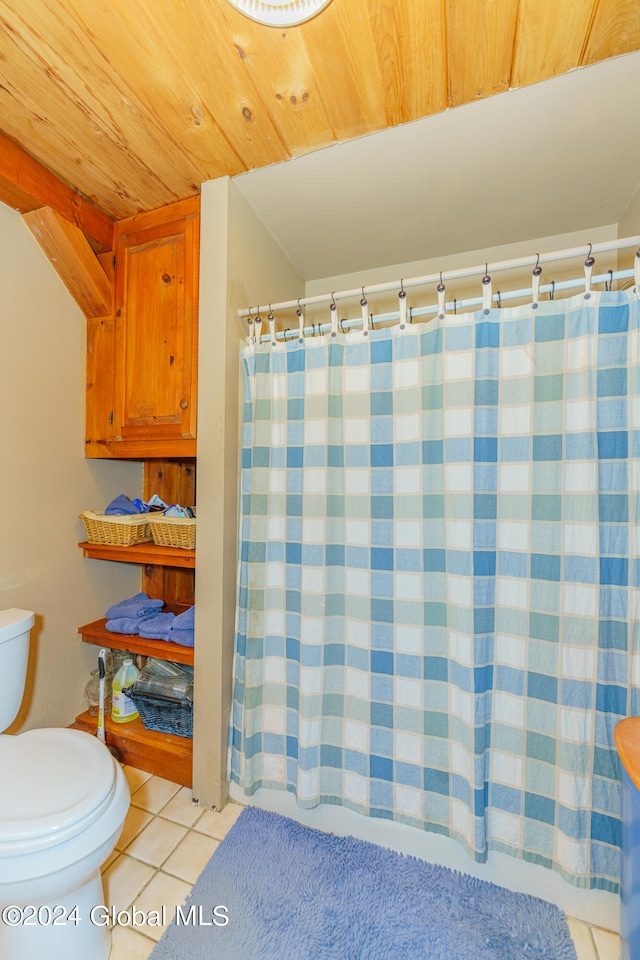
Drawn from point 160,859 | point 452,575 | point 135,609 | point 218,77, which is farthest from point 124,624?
point 218,77

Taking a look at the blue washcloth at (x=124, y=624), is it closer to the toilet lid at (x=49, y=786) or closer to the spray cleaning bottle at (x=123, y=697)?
the spray cleaning bottle at (x=123, y=697)

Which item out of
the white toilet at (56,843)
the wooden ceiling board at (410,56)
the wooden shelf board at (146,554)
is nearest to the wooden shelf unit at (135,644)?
the wooden shelf board at (146,554)

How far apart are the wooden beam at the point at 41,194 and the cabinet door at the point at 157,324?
8 cm

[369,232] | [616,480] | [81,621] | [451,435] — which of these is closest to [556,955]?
[616,480]

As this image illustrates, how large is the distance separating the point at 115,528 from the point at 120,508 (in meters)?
0.14

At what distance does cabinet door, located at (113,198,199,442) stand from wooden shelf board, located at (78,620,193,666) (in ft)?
2.71

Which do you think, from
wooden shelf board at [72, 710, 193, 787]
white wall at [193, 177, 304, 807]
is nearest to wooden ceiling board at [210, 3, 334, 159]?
white wall at [193, 177, 304, 807]

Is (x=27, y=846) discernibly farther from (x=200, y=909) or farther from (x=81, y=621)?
(x=81, y=621)

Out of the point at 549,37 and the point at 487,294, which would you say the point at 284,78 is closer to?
the point at 549,37

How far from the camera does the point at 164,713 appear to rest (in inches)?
65.4

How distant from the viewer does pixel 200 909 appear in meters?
1.17

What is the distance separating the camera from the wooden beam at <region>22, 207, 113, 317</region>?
5.05 feet

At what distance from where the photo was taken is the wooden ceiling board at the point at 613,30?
37.5 inches

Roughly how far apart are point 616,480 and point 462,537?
0.44 metres
